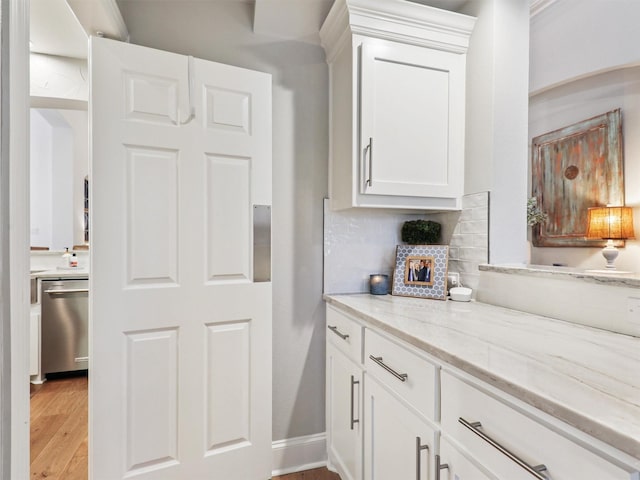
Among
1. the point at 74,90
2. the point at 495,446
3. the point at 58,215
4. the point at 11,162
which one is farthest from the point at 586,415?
the point at 58,215

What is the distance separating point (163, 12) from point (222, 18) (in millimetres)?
273

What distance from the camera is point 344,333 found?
64.8 inches

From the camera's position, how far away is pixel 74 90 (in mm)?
2576

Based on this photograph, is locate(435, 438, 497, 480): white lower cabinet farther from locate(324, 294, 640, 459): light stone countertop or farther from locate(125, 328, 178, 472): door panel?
locate(125, 328, 178, 472): door panel

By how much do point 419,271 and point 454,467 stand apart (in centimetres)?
103

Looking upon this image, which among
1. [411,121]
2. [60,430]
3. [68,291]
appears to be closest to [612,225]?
[411,121]

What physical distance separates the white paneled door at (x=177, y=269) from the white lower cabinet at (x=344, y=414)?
33 centimetres

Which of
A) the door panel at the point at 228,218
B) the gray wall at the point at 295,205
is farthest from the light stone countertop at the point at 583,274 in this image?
the door panel at the point at 228,218

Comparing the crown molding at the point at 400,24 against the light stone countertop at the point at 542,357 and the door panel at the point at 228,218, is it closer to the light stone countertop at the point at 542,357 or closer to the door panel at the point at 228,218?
the door panel at the point at 228,218

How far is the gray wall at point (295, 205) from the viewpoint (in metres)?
1.84

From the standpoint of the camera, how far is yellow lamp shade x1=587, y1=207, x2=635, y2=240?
2.54m

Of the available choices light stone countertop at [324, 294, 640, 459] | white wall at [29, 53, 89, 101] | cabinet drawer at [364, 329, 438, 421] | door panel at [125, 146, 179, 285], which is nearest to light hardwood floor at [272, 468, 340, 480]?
cabinet drawer at [364, 329, 438, 421]

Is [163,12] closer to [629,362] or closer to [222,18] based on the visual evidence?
[222,18]

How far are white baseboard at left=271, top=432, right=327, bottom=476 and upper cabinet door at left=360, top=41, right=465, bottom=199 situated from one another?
1.36 m
